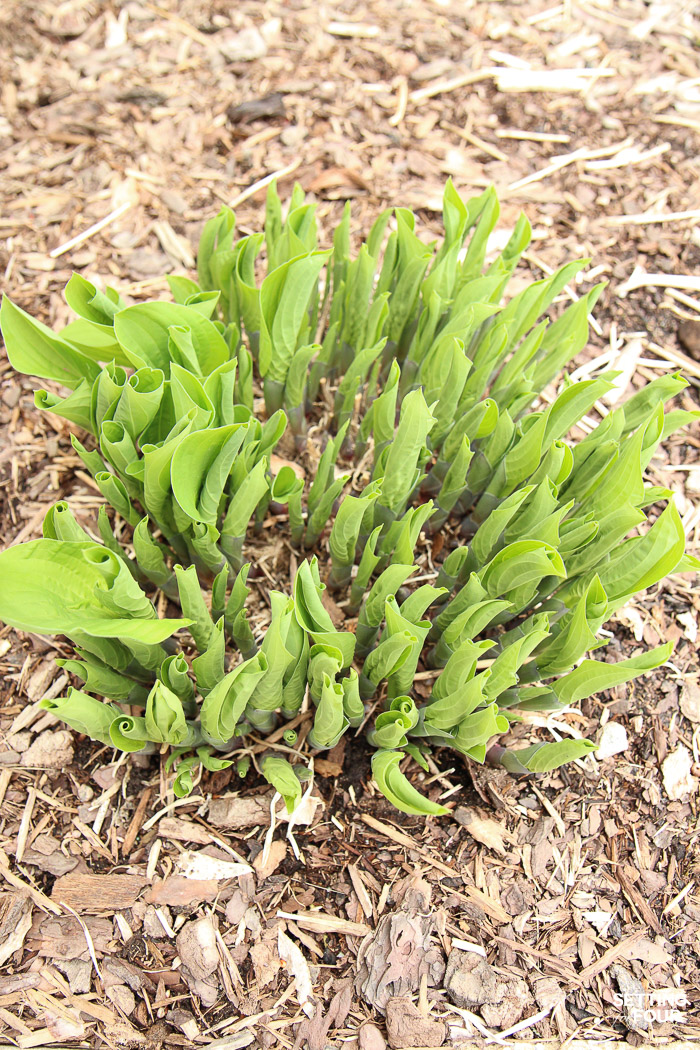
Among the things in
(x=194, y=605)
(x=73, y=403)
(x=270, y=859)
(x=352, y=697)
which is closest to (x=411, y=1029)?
(x=270, y=859)

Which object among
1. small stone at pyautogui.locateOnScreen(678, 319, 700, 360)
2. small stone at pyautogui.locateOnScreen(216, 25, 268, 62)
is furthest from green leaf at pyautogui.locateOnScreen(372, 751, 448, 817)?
small stone at pyautogui.locateOnScreen(216, 25, 268, 62)

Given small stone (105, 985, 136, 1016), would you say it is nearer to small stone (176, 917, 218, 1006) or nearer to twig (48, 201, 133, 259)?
small stone (176, 917, 218, 1006)

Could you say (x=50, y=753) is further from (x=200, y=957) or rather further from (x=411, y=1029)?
(x=411, y=1029)

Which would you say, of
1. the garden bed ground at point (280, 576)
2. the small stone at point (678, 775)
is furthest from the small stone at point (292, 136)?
the small stone at point (678, 775)

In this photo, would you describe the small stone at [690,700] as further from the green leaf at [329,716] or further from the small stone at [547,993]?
the green leaf at [329,716]

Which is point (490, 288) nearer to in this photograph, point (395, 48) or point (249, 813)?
point (249, 813)

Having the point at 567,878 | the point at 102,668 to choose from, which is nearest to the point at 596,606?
the point at 567,878

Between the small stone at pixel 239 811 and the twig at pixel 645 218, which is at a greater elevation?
the twig at pixel 645 218
